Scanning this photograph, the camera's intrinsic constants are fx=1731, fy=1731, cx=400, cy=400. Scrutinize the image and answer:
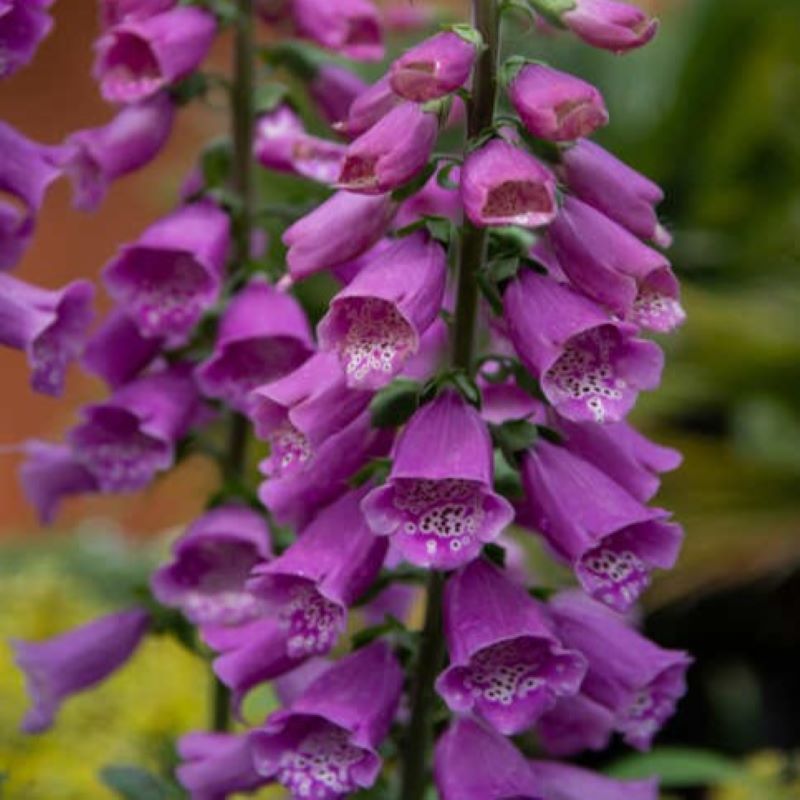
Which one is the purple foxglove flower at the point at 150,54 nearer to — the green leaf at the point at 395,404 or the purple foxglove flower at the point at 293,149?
the purple foxglove flower at the point at 293,149

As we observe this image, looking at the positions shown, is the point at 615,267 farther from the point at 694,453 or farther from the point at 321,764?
the point at 694,453

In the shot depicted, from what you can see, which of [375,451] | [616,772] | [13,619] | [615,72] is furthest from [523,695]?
[615,72]

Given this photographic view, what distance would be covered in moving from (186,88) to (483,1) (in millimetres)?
517

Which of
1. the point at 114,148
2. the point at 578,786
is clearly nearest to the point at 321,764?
the point at 578,786

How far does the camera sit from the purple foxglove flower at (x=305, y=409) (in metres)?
1.31

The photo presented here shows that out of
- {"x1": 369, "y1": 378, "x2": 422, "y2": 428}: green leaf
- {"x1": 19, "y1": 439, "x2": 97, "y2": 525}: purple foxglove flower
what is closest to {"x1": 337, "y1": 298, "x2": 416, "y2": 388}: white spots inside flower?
{"x1": 369, "y1": 378, "x2": 422, "y2": 428}: green leaf

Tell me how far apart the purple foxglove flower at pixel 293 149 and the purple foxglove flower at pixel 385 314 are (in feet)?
0.81

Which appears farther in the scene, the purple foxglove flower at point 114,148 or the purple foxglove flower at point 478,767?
the purple foxglove flower at point 114,148

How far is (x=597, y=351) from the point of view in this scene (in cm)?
129

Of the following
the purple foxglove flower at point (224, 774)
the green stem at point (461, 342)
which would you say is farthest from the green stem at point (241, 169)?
the green stem at point (461, 342)

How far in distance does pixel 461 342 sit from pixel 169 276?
1.31 ft

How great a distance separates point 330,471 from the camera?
140cm

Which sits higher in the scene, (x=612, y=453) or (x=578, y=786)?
(x=612, y=453)

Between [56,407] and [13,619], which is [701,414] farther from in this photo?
[56,407]
